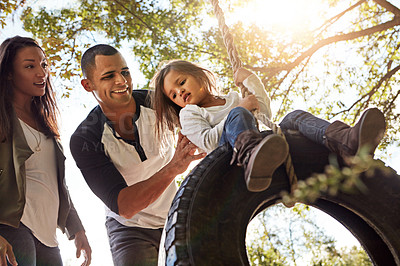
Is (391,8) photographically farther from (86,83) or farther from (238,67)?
(86,83)

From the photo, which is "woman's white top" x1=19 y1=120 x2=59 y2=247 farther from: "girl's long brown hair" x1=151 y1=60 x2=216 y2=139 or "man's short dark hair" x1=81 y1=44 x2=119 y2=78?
"girl's long brown hair" x1=151 y1=60 x2=216 y2=139

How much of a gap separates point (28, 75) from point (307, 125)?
129 centimetres

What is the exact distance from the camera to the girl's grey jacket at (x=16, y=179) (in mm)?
1531

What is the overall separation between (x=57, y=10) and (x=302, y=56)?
263cm

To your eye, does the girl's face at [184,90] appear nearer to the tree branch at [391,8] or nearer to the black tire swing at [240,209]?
the black tire swing at [240,209]

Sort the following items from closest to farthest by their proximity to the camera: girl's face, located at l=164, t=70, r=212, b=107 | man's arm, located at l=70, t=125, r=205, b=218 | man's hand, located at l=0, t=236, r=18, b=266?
man's hand, located at l=0, t=236, r=18, b=266 < man's arm, located at l=70, t=125, r=205, b=218 < girl's face, located at l=164, t=70, r=212, b=107

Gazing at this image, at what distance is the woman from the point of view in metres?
1.53

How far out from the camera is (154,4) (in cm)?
430

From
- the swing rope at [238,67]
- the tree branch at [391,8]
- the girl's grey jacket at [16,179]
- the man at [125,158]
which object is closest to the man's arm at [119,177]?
the man at [125,158]

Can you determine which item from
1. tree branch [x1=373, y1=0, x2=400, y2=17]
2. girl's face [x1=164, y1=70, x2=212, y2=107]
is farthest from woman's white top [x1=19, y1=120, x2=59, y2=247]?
tree branch [x1=373, y1=0, x2=400, y2=17]

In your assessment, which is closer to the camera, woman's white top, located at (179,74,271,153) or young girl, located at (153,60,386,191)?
young girl, located at (153,60,386,191)

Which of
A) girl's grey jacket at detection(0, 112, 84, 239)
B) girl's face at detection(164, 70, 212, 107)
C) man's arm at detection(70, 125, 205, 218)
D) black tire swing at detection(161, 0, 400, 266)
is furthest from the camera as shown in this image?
girl's face at detection(164, 70, 212, 107)

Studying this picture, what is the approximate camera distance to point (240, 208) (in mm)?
1120

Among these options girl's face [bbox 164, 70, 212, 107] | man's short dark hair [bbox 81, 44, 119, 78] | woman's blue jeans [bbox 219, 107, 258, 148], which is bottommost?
woman's blue jeans [bbox 219, 107, 258, 148]
